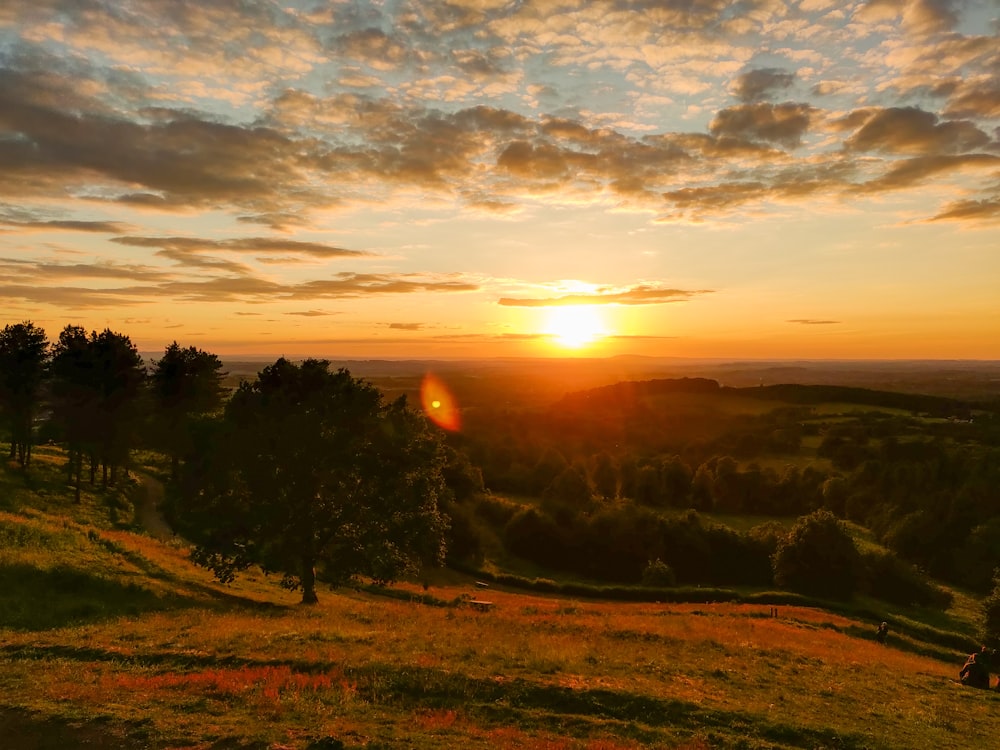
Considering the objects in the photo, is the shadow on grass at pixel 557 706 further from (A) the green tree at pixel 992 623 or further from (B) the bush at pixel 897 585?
(B) the bush at pixel 897 585

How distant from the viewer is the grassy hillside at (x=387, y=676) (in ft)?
45.8

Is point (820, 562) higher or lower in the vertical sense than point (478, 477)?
lower

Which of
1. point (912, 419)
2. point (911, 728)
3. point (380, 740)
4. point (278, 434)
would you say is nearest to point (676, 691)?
point (911, 728)

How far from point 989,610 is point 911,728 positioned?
130ft

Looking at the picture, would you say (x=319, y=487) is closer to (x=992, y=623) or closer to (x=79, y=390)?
(x=79, y=390)

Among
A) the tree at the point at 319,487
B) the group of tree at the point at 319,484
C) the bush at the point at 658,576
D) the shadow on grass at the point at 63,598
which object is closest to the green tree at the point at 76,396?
the group of tree at the point at 319,484

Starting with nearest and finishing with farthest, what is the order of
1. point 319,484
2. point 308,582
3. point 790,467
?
1. point 319,484
2. point 308,582
3. point 790,467

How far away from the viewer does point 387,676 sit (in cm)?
1773

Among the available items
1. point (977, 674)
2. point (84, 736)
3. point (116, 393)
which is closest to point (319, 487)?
point (84, 736)

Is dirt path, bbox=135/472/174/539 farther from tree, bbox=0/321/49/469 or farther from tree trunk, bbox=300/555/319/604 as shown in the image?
tree trunk, bbox=300/555/319/604

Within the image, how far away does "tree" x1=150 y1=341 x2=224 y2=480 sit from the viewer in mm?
64188

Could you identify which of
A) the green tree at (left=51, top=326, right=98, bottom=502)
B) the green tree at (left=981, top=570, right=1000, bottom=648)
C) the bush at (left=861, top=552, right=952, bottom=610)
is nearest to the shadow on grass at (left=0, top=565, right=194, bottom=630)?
the green tree at (left=51, top=326, right=98, bottom=502)

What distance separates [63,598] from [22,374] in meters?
36.2

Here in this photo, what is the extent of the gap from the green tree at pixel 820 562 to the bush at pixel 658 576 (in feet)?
40.5
